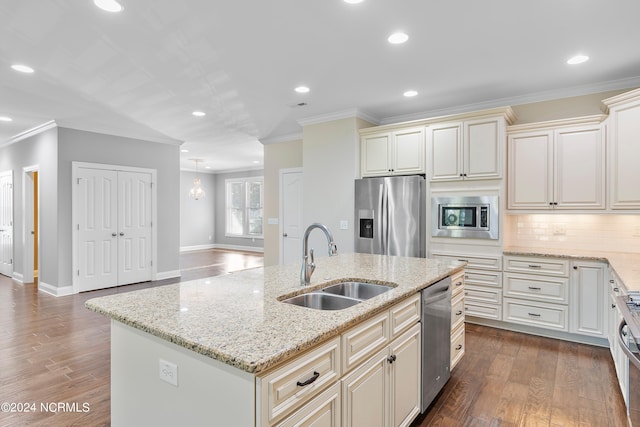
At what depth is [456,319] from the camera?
2715 millimetres

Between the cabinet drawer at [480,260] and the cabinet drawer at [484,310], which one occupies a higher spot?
the cabinet drawer at [480,260]

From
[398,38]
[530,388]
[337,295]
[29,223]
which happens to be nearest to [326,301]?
[337,295]

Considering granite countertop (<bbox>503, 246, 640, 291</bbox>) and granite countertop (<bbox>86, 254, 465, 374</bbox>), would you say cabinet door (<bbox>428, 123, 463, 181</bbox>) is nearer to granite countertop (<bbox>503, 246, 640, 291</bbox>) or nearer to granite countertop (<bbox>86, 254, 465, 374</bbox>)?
granite countertop (<bbox>503, 246, 640, 291</bbox>)

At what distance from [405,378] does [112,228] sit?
551 cm

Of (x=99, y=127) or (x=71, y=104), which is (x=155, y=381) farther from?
(x=99, y=127)

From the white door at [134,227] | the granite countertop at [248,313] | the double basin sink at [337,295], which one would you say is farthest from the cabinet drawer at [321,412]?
the white door at [134,227]

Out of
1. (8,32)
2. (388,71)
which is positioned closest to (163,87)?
(8,32)

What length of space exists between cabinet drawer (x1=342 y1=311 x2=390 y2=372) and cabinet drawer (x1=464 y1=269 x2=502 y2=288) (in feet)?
8.55

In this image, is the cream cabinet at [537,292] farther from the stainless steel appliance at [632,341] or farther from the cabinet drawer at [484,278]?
the stainless steel appliance at [632,341]

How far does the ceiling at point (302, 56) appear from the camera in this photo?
238 centimetres

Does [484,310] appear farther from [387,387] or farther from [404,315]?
[387,387]

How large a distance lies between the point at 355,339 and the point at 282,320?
34 cm

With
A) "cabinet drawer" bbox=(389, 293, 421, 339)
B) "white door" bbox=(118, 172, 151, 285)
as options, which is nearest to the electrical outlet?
"cabinet drawer" bbox=(389, 293, 421, 339)

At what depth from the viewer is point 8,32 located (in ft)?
8.67
